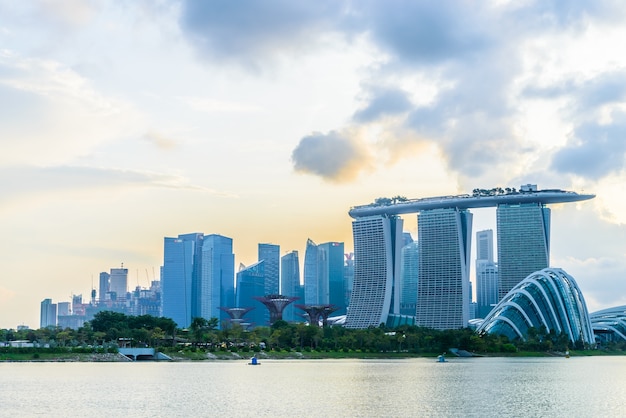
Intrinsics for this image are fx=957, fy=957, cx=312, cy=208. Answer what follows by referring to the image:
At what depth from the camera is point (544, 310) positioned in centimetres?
18912

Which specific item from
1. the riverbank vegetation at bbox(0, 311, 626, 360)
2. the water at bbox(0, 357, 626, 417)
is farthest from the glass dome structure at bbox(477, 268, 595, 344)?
the water at bbox(0, 357, 626, 417)

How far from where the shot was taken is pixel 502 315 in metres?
189

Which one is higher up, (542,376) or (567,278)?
(567,278)

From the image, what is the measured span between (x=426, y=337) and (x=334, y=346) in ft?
53.9

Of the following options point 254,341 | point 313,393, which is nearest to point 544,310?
point 254,341

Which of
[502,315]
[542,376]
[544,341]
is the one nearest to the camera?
[542,376]

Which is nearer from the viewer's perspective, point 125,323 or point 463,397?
point 463,397

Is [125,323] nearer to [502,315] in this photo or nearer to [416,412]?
[502,315]

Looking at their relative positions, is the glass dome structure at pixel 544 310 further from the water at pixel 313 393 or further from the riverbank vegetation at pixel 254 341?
the water at pixel 313 393

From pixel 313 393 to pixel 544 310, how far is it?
125124mm

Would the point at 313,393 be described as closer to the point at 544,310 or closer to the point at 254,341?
the point at 254,341

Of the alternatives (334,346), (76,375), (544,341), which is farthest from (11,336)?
(544,341)

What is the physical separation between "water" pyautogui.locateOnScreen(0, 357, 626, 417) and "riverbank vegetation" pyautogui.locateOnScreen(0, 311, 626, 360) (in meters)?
47.1

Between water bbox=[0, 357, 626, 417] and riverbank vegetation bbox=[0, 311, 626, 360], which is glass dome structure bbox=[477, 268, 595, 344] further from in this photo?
water bbox=[0, 357, 626, 417]
